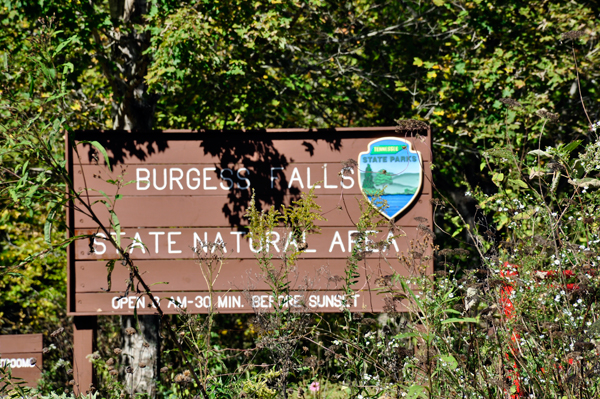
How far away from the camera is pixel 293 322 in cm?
330

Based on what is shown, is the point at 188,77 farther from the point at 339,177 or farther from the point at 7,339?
the point at 7,339

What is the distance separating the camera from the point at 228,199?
450 cm

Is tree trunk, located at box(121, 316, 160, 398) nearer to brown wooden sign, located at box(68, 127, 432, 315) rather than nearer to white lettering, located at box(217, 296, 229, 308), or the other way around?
brown wooden sign, located at box(68, 127, 432, 315)

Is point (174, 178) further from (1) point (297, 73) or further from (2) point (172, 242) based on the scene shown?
(1) point (297, 73)

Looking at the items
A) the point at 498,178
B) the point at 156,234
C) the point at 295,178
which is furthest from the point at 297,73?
the point at 498,178

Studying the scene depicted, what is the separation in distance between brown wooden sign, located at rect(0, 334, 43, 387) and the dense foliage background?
1.43 metres

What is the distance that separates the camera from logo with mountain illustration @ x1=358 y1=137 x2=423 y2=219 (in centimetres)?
443

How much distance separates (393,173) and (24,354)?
365 centimetres

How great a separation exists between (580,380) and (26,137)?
2.56m

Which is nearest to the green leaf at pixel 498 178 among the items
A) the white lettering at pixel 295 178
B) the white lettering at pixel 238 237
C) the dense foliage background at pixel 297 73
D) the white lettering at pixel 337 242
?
the white lettering at pixel 337 242

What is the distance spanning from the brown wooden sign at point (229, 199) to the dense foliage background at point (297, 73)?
43.0 inches

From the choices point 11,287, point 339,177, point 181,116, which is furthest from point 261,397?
point 11,287

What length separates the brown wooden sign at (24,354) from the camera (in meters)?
4.59

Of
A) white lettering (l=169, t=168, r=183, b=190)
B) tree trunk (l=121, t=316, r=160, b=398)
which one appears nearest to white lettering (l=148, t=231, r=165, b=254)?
white lettering (l=169, t=168, r=183, b=190)
